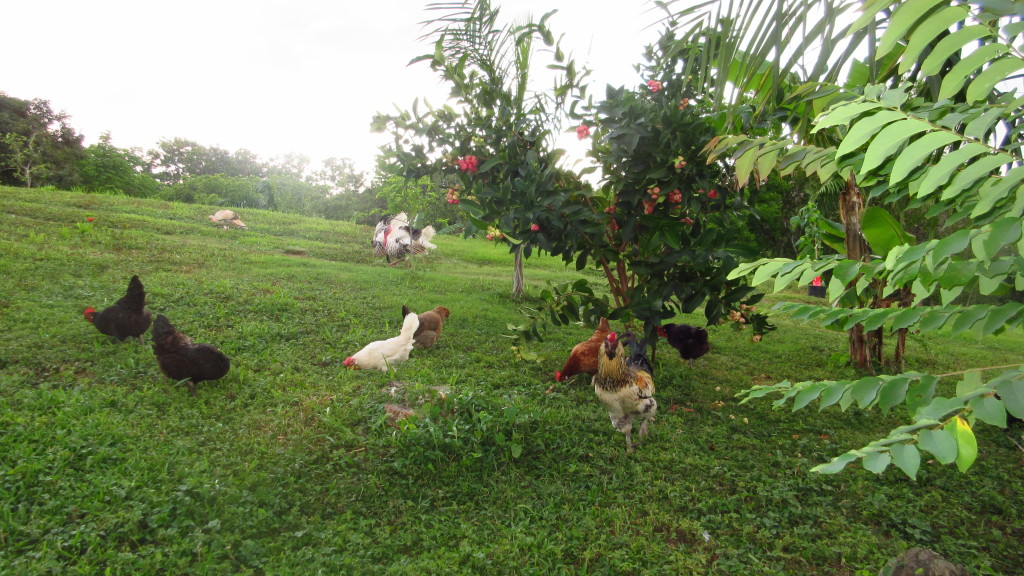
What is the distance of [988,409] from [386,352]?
415 cm

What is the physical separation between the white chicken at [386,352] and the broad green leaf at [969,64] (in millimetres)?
4106

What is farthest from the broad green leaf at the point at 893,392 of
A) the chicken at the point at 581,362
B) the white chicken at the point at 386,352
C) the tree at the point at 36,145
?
the tree at the point at 36,145

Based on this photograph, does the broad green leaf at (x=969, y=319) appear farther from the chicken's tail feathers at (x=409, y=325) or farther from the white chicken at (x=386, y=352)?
the chicken's tail feathers at (x=409, y=325)

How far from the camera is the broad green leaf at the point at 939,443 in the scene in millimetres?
855

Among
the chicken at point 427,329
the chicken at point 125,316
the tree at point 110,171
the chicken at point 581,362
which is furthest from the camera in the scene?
the tree at point 110,171

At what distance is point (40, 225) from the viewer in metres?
7.46

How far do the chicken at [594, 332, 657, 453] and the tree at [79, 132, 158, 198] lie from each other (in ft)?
55.5

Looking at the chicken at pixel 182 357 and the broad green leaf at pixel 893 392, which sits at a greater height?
the broad green leaf at pixel 893 392

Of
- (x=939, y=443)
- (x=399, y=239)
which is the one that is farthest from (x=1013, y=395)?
(x=399, y=239)

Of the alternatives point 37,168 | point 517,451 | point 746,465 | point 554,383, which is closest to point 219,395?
point 517,451

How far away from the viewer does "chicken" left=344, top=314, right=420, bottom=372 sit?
4465 mm

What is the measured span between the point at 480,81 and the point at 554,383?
8.51 feet

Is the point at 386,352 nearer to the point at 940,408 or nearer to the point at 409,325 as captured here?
the point at 409,325

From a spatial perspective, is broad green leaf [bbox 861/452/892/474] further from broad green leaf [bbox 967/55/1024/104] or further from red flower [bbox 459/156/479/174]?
red flower [bbox 459/156/479/174]
